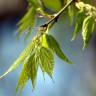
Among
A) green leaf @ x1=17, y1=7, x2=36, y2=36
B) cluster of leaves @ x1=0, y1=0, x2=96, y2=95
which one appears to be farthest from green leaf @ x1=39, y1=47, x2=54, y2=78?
green leaf @ x1=17, y1=7, x2=36, y2=36

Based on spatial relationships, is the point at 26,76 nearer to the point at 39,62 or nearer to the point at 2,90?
the point at 39,62

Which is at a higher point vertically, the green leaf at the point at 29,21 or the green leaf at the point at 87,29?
the green leaf at the point at 29,21

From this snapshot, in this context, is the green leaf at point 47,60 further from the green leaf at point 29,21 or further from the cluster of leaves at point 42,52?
the green leaf at point 29,21

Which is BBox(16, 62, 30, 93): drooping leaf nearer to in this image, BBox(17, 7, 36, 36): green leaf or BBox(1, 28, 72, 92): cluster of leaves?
BBox(1, 28, 72, 92): cluster of leaves

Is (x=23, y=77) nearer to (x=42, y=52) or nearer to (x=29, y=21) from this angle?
(x=42, y=52)

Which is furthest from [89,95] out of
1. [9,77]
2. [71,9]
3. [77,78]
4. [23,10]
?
[71,9]

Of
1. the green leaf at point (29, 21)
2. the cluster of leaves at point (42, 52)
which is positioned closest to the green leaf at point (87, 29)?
the cluster of leaves at point (42, 52)

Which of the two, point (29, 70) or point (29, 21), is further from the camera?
point (29, 21)

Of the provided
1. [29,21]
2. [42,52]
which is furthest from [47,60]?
[29,21]

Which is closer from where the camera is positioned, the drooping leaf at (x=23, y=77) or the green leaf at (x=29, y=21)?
the drooping leaf at (x=23, y=77)
